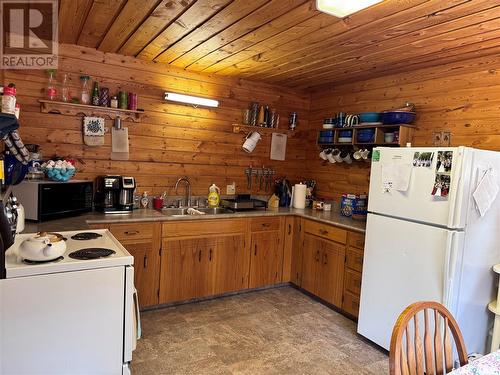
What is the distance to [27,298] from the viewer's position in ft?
4.85

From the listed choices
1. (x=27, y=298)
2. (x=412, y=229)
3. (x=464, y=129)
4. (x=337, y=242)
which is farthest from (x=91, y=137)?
(x=464, y=129)

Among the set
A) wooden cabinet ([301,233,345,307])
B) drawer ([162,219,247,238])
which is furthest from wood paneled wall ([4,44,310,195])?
wooden cabinet ([301,233,345,307])

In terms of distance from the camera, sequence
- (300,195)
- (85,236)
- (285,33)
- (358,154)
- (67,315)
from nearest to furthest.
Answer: (67,315) < (85,236) < (285,33) < (358,154) < (300,195)

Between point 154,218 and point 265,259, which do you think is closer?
point 154,218

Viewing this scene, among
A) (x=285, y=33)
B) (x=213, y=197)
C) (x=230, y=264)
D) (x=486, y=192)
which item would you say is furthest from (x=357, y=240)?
(x=285, y=33)

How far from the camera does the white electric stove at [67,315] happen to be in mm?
1458

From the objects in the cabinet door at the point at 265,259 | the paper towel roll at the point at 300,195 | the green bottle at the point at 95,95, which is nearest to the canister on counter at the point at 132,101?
the green bottle at the point at 95,95

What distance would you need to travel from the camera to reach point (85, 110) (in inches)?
123

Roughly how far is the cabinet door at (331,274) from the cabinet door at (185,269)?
107 centimetres

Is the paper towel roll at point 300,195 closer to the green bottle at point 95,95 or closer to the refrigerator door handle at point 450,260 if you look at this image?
the refrigerator door handle at point 450,260

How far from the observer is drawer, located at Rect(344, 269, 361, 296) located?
301cm

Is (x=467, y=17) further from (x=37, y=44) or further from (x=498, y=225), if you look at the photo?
(x=37, y=44)

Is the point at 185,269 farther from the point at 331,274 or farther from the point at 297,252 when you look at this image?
the point at 331,274

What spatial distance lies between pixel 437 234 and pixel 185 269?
208 cm
